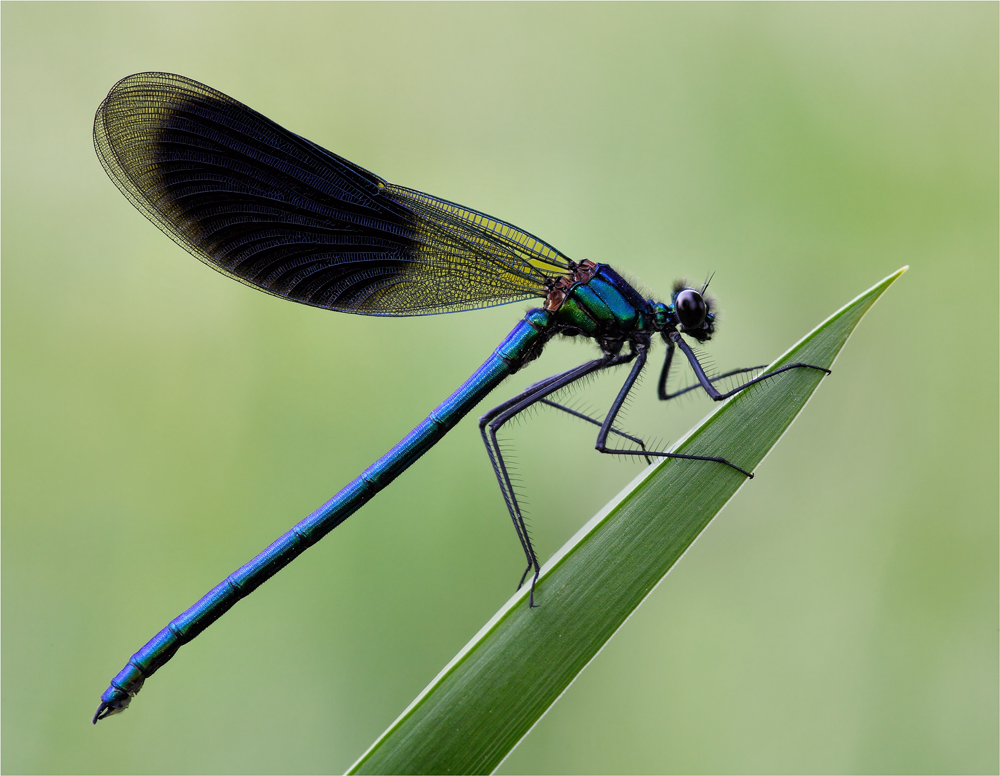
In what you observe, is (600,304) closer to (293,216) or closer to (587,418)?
(587,418)

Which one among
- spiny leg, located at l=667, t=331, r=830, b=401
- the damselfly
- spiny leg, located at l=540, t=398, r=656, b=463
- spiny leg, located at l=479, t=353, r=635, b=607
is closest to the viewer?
spiny leg, located at l=667, t=331, r=830, b=401

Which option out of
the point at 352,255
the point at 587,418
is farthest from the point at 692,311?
the point at 352,255

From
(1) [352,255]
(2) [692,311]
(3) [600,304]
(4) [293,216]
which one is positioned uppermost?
(4) [293,216]

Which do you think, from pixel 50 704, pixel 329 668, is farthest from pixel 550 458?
pixel 50 704

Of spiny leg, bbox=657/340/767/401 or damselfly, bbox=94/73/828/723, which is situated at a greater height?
damselfly, bbox=94/73/828/723

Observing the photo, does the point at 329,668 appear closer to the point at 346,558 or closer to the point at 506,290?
the point at 346,558

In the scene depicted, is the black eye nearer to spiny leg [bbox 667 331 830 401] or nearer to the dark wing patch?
spiny leg [bbox 667 331 830 401]

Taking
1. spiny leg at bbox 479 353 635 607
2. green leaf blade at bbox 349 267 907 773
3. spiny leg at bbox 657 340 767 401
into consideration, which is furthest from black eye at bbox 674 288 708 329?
green leaf blade at bbox 349 267 907 773
